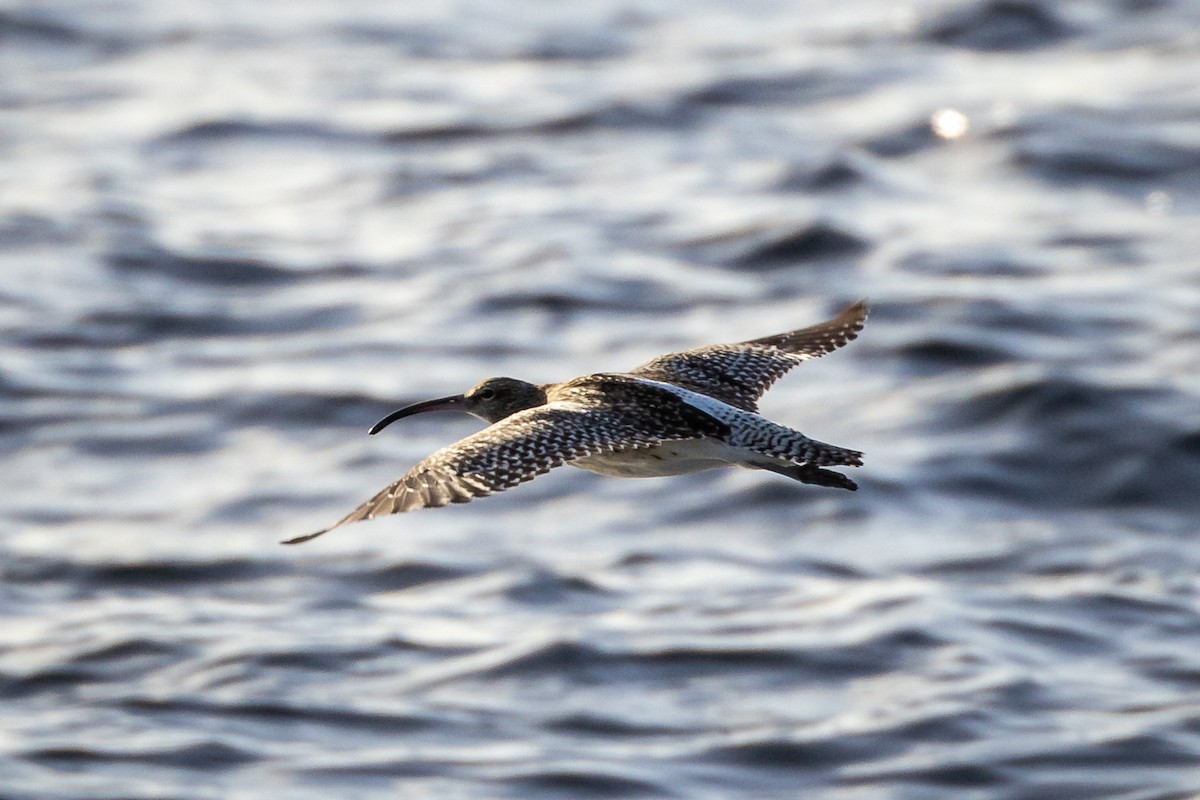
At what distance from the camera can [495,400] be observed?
13.8 m

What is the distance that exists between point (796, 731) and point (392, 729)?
498cm

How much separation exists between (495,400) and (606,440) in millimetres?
2103

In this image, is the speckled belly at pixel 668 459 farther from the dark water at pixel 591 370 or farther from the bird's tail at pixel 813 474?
the dark water at pixel 591 370

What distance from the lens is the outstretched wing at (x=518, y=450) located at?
37.6 ft

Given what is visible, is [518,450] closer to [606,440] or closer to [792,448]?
[606,440]

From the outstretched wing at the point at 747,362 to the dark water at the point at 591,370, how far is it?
33.3ft

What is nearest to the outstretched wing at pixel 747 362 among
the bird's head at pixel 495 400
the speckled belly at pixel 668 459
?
the bird's head at pixel 495 400

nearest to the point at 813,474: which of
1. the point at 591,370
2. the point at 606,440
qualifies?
the point at 606,440

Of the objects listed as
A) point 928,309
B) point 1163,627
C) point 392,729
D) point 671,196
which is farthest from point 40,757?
point 671,196

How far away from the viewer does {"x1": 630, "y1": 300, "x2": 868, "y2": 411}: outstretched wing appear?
13.9 metres

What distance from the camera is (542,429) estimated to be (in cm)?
1209

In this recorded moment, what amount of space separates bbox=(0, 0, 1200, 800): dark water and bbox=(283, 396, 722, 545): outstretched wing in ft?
39.8

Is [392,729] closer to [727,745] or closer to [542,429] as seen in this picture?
[727,745]

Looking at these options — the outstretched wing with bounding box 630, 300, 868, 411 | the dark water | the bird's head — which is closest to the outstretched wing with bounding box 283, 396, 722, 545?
the bird's head
